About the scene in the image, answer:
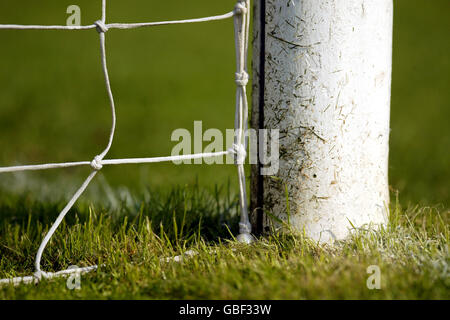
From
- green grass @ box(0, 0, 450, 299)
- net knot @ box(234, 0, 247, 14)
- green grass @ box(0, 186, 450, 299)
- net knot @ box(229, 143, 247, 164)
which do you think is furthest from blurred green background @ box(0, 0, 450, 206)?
net knot @ box(234, 0, 247, 14)

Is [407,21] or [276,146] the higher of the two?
[407,21]

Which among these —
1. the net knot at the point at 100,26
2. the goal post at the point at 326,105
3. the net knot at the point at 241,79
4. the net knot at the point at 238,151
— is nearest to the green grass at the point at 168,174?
the goal post at the point at 326,105

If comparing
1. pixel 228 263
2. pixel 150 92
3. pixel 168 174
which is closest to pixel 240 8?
pixel 228 263

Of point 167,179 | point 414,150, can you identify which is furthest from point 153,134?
point 414,150

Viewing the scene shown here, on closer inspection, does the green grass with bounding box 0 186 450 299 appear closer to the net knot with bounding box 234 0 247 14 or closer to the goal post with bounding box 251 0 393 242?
the goal post with bounding box 251 0 393 242

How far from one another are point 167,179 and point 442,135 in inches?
123

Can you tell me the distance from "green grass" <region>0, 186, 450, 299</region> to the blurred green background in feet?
1.80

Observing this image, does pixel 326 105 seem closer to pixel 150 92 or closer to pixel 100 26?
pixel 100 26

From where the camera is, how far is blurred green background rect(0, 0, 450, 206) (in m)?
4.21

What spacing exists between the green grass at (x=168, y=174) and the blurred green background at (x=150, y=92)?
3 centimetres

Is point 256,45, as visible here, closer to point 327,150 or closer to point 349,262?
point 327,150

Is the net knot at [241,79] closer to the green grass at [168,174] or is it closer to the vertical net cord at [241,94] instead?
the vertical net cord at [241,94]

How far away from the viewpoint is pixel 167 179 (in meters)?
3.90
